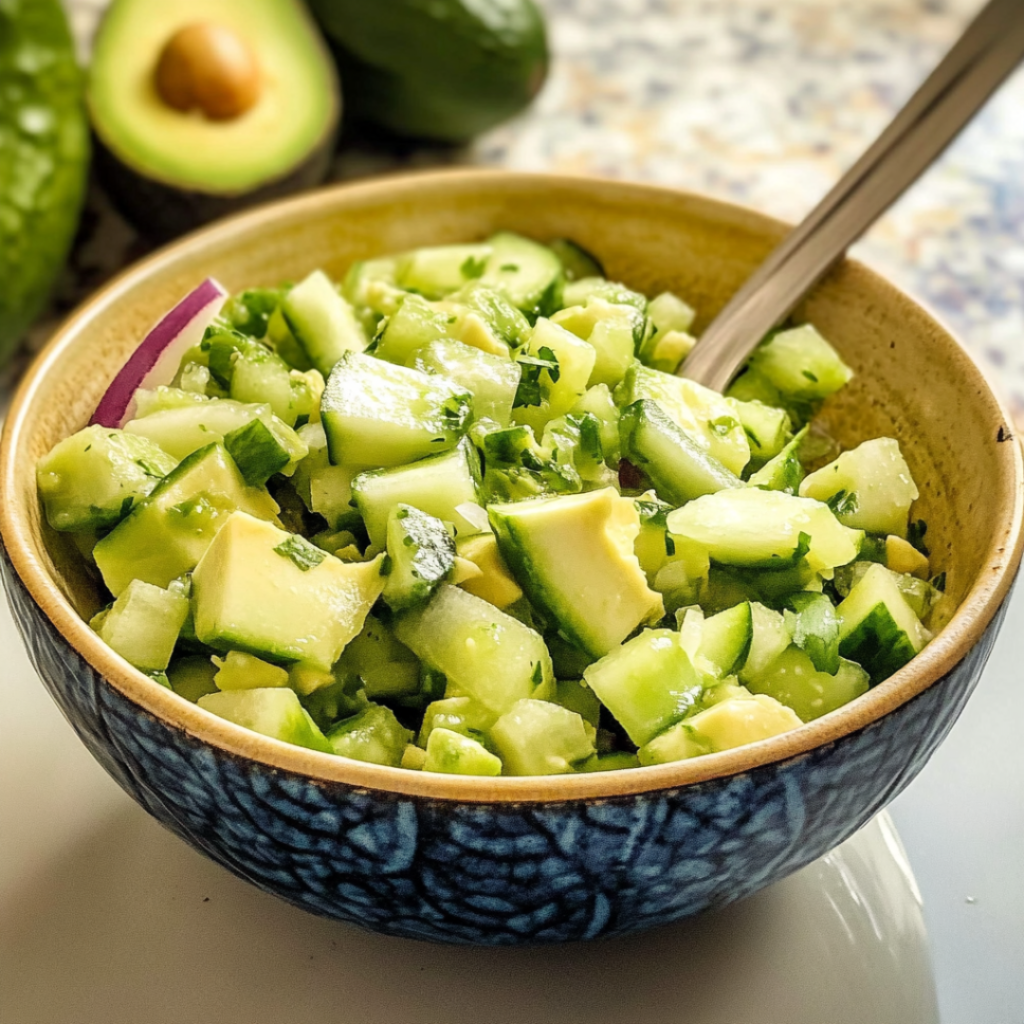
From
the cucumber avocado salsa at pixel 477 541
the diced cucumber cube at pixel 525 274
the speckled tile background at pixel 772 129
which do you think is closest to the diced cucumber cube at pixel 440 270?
the diced cucumber cube at pixel 525 274

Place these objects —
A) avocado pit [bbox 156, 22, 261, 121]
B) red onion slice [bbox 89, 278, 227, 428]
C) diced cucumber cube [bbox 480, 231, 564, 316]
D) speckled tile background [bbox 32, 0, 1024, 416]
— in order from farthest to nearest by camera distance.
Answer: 1. speckled tile background [bbox 32, 0, 1024, 416]
2. avocado pit [bbox 156, 22, 261, 121]
3. diced cucumber cube [bbox 480, 231, 564, 316]
4. red onion slice [bbox 89, 278, 227, 428]

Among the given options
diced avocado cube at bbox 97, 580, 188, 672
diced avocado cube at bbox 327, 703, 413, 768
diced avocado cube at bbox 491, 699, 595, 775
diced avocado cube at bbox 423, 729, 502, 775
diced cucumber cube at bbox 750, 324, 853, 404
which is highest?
diced cucumber cube at bbox 750, 324, 853, 404

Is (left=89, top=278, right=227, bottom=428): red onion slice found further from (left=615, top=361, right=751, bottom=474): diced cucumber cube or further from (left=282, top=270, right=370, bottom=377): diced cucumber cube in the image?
(left=615, top=361, right=751, bottom=474): diced cucumber cube

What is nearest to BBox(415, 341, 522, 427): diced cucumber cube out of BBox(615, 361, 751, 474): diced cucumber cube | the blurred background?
BBox(615, 361, 751, 474): diced cucumber cube

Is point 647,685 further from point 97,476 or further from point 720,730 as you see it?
point 97,476

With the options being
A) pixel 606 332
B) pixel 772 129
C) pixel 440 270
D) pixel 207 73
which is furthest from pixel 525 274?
pixel 772 129

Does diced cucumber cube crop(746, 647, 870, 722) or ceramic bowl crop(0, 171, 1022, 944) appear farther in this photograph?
diced cucumber cube crop(746, 647, 870, 722)
